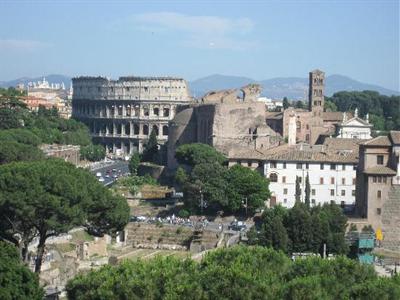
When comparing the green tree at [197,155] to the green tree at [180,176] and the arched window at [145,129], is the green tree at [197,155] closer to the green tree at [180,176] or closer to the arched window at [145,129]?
the green tree at [180,176]

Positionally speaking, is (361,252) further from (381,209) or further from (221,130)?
(221,130)

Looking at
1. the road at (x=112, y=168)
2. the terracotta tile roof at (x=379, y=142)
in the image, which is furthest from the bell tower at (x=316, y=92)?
the terracotta tile roof at (x=379, y=142)

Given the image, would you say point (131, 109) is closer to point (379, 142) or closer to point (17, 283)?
point (379, 142)

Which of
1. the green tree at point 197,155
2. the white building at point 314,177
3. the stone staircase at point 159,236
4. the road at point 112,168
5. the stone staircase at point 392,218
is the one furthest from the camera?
the road at point 112,168

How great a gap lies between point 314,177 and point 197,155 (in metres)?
11.3

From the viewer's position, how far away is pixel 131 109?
129 m

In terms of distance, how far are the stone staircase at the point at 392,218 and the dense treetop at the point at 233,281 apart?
64.7 feet

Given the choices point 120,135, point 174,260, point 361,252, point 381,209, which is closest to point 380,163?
point 381,209

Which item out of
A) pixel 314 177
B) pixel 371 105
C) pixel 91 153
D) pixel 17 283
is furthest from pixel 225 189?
pixel 371 105

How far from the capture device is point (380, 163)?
55.8m

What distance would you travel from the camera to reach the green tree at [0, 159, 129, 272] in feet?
130

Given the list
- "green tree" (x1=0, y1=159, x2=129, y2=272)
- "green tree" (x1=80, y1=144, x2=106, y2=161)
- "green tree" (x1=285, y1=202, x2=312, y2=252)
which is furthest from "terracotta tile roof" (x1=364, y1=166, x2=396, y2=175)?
"green tree" (x1=80, y1=144, x2=106, y2=161)

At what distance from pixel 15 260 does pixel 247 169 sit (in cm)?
2844

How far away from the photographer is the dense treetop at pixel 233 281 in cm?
2962
